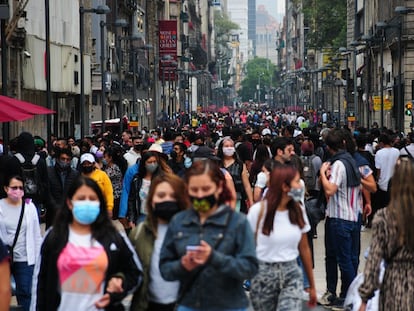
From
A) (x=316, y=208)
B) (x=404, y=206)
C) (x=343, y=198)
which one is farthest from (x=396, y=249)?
(x=316, y=208)

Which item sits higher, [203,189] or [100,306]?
[203,189]

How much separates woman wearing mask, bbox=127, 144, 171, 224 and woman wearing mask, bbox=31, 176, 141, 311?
547cm

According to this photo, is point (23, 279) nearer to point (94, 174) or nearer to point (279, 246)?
point (279, 246)

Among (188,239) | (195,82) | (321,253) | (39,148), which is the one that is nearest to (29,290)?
(188,239)

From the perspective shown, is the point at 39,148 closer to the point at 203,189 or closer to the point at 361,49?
the point at 203,189

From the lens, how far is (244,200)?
51.0ft

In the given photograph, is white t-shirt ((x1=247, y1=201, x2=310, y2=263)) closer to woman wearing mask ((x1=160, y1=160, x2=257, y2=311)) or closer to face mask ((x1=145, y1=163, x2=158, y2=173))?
woman wearing mask ((x1=160, y1=160, x2=257, y2=311))

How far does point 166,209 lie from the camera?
817 centimetres

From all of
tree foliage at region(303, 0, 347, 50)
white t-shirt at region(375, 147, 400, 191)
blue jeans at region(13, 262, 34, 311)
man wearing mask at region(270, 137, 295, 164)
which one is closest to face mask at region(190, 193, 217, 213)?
blue jeans at region(13, 262, 34, 311)

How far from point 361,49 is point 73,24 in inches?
1435

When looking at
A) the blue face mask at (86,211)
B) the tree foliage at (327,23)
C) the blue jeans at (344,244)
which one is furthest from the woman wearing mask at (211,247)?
the tree foliage at (327,23)

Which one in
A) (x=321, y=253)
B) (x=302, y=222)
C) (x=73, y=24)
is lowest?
(x=321, y=253)

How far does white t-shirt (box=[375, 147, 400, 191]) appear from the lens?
65.4 ft

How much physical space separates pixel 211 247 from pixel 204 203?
0.84 ft
